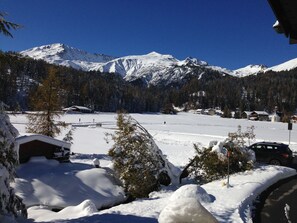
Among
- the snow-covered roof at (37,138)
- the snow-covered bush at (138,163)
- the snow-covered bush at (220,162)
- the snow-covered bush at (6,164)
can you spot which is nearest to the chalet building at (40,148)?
the snow-covered roof at (37,138)

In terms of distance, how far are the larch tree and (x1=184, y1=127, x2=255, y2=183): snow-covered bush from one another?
16.3 meters

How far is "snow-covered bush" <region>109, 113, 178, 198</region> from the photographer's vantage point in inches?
702

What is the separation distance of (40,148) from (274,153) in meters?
16.5

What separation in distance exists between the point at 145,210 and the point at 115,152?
849 cm

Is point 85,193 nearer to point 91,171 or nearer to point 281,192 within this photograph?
point 91,171

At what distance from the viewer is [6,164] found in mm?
8211

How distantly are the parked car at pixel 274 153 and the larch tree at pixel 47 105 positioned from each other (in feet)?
60.6

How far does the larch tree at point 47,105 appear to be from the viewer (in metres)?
31.6

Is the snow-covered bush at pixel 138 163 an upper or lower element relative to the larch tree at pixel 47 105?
lower

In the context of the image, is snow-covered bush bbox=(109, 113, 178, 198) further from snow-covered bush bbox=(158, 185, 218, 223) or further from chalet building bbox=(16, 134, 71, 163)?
snow-covered bush bbox=(158, 185, 218, 223)

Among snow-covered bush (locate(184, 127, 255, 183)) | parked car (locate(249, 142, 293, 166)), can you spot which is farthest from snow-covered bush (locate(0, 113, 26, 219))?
parked car (locate(249, 142, 293, 166))

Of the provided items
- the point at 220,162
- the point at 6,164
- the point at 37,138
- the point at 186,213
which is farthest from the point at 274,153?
the point at 6,164

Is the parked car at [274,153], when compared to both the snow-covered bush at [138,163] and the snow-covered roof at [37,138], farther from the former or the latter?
the snow-covered roof at [37,138]

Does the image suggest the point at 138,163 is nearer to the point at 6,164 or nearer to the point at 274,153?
the point at 274,153
